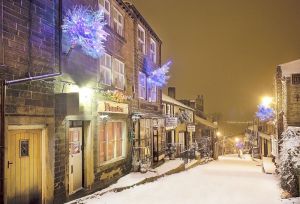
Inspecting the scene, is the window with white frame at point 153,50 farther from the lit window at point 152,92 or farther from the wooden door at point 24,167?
the wooden door at point 24,167

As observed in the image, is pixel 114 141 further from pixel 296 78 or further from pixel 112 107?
pixel 296 78

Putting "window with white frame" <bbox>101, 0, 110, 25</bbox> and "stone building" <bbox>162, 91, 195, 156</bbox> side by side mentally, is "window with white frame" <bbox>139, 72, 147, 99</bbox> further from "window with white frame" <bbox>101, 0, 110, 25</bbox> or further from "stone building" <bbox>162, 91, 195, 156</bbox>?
"stone building" <bbox>162, 91, 195, 156</bbox>

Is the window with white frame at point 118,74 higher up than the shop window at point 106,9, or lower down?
→ lower down

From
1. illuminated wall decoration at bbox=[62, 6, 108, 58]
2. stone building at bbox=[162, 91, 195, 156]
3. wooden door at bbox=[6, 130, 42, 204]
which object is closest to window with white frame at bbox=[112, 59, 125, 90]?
illuminated wall decoration at bbox=[62, 6, 108, 58]

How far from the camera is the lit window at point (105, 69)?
14156 mm

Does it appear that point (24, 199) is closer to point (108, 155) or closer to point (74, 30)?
point (74, 30)

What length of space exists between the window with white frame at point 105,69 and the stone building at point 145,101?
10.6ft

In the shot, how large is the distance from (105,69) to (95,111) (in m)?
2.49

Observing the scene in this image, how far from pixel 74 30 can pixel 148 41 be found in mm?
11824

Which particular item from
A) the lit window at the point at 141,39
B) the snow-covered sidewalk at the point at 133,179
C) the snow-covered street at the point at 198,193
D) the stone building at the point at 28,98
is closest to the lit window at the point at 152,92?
the lit window at the point at 141,39

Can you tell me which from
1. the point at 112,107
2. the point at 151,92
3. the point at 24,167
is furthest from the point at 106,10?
the point at 151,92

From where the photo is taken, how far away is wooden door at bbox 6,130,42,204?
8219 millimetres

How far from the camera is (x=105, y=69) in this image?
14.6m

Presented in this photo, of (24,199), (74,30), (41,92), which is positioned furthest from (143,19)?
(24,199)
